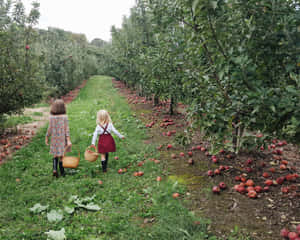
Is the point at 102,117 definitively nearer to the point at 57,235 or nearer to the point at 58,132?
the point at 58,132

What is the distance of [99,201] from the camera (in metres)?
4.58

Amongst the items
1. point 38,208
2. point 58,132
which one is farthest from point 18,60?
point 38,208

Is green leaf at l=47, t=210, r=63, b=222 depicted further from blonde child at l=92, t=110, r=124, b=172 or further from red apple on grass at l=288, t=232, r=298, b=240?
red apple on grass at l=288, t=232, r=298, b=240

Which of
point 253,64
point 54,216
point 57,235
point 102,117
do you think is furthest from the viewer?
point 102,117

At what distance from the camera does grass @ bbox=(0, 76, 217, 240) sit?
3635 mm

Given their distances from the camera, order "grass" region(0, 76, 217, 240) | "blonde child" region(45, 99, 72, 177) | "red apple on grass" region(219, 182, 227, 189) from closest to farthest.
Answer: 1. "grass" region(0, 76, 217, 240)
2. "red apple on grass" region(219, 182, 227, 189)
3. "blonde child" region(45, 99, 72, 177)

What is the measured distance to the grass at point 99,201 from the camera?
3.63m

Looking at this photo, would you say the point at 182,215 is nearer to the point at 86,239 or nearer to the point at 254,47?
the point at 86,239

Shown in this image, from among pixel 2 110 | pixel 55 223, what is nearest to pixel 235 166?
pixel 55 223

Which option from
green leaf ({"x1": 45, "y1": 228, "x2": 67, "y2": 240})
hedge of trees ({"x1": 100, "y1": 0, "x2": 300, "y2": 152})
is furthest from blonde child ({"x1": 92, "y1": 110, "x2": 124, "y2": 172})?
hedge of trees ({"x1": 100, "y1": 0, "x2": 300, "y2": 152})

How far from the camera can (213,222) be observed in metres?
3.65

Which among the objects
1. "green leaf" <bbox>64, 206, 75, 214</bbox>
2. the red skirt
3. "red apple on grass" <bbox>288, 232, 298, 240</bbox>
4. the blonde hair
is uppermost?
the blonde hair

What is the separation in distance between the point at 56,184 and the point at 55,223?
1.50 metres

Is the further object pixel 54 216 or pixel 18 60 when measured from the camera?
pixel 18 60
